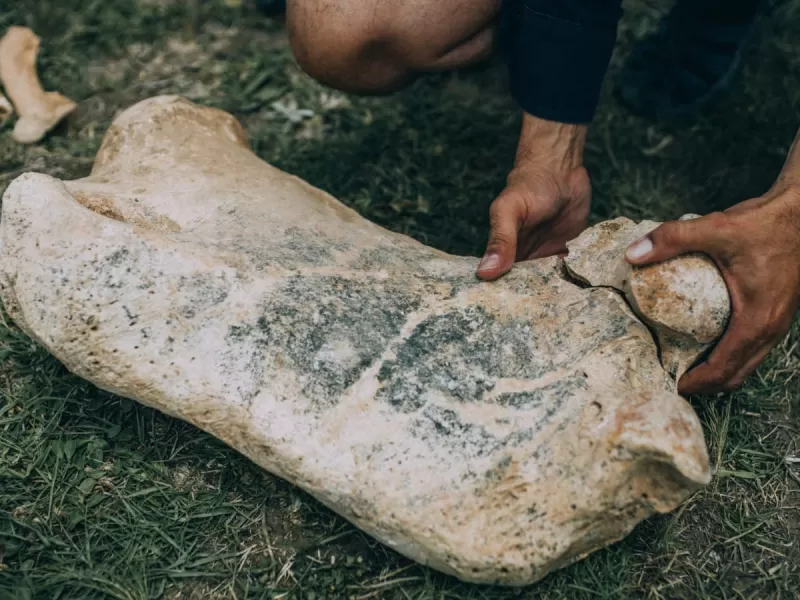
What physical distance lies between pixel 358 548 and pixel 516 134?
171 cm

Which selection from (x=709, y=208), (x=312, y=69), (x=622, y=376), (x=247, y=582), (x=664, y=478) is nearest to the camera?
(x=664, y=478)

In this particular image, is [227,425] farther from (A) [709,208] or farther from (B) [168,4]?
(B) [168,4]

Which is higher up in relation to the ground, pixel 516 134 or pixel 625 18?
pixel 625 18

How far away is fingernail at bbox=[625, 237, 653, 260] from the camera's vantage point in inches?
68.5

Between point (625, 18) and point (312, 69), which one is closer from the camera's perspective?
point (312, 69)

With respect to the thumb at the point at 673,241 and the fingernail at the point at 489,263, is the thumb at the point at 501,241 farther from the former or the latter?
the thumb at the point at 673,241

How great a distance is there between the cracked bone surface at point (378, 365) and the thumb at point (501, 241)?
0.11ft

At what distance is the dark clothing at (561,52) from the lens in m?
2.28

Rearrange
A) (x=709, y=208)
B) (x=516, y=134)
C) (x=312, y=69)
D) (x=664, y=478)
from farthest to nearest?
(x=516, y=134)
(x=709, y=208)
(x=312, y=69)
(x=664, y=478)

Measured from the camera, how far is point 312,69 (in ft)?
8.07

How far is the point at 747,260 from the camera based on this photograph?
5.82 feet

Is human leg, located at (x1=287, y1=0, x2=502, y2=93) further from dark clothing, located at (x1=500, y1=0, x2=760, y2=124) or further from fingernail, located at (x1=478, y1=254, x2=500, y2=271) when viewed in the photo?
fingernail, located at (x1=478, y1=254, x2=500, y2=271)

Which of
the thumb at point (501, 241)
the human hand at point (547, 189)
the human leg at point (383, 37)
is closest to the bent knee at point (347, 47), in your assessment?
the human leg at point (383, 37)

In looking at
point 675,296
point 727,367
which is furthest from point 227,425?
point 727,367
